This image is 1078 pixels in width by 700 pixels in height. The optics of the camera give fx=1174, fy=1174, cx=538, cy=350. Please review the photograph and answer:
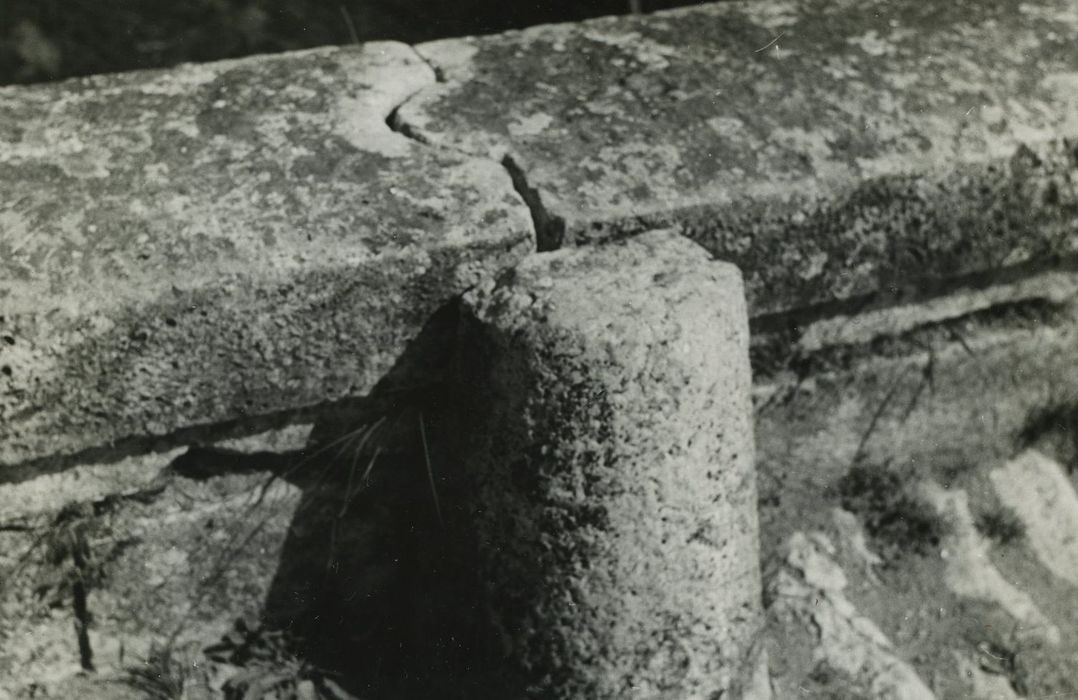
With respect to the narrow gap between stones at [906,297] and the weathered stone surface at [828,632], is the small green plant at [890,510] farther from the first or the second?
the narrow gap between stones at [906,297]

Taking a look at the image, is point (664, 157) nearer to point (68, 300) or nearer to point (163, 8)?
point (68, 300)

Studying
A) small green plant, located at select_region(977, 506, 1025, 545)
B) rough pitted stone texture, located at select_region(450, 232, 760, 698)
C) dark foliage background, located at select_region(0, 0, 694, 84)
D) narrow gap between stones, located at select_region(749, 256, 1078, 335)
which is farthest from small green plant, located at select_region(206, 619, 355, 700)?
dark foliage background, located at select_region(0, 0, 694, 84)

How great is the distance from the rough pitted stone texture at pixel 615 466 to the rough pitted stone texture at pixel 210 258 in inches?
5.6

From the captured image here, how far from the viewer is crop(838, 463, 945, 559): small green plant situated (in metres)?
2.20

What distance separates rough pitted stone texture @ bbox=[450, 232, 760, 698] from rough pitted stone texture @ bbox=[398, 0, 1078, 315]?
0.59ft

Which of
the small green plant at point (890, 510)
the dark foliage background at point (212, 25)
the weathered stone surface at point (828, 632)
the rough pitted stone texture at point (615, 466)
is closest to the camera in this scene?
the rough pitted stone texture at point (615, 466)

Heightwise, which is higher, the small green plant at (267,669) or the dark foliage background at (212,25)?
the dark foliage background at (212,25)

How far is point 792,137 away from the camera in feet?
6.50

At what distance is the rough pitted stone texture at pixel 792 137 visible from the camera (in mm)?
1873

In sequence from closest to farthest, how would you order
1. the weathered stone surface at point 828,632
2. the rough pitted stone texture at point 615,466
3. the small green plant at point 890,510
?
1. the rough pitted stone texture at point 615,466
2. the weathered stone surface at point 828,632
3. the small green plant at point 890,510

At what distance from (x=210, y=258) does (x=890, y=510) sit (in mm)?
1326

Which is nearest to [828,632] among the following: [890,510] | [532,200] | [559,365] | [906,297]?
[890,510]

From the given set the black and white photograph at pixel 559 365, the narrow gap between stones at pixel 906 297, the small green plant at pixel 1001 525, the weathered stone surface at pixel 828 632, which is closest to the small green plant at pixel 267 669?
the black and white photograph at pixel 559 365

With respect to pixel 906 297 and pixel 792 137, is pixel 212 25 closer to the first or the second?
pixel 792 137
